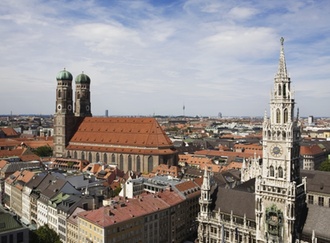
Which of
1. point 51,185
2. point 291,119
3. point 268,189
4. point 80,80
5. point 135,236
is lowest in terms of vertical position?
point 135,236

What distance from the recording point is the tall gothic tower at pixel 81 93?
196125mm

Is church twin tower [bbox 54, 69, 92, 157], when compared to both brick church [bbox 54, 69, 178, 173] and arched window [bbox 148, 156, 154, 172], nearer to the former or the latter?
brick church [bbox 54, 69, 178, 173]

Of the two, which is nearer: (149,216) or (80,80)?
(149,216)

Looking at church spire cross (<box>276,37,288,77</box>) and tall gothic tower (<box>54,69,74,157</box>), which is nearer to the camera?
church spire cross (<box>276,37,288,77</box>)

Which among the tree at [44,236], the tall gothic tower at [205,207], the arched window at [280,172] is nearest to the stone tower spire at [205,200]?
the tall gothic tower at [205,207]

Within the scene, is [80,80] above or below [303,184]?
above

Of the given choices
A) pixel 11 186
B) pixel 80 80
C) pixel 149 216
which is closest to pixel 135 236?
pixel 149 216

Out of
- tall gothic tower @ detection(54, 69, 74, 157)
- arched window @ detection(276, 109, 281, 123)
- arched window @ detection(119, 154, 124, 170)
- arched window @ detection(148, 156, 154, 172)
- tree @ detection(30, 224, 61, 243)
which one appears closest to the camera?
arched window @ detection(276, 109, 281, 123)

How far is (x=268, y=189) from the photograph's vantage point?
2665 inches

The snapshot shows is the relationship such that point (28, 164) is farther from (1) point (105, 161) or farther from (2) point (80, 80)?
(2) point (80, 80)

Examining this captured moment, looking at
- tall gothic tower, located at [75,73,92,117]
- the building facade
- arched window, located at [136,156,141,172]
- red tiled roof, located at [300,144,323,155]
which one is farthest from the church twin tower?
the building facade

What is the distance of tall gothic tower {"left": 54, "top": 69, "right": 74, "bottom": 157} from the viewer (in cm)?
18288

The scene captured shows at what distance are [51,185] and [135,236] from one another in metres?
36.8

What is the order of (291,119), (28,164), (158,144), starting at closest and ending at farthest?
(291,119) < (28,164) < (158,144)
